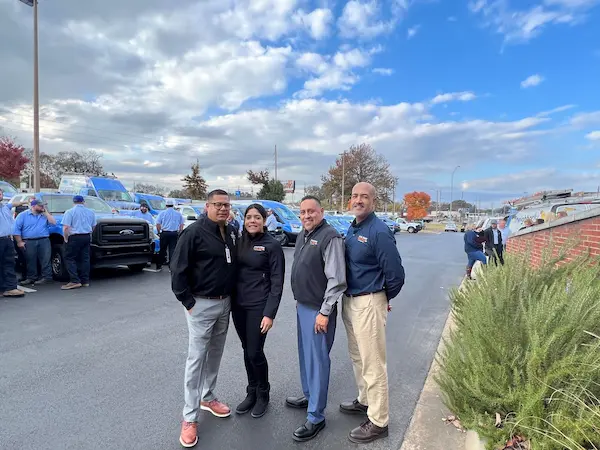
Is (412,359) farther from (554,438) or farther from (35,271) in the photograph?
(35,271)

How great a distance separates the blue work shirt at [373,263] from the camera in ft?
9.23

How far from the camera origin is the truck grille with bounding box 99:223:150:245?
846 centimetres

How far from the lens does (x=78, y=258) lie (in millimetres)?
7887

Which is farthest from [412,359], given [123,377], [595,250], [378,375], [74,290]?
[74,290]

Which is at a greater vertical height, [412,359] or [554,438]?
[554,438]

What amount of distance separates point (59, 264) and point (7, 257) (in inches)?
59.4

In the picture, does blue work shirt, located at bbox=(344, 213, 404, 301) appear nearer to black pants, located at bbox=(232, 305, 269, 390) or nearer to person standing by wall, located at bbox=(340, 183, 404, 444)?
person standing by wall, located at bbox=(340, 183, 404, 444)

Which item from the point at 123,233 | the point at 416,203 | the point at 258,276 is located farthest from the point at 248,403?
the point at 416,203

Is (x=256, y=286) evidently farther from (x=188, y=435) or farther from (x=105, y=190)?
(x=105, y=190)

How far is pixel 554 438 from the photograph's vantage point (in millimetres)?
1934

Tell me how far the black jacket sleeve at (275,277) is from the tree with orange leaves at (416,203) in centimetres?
7293

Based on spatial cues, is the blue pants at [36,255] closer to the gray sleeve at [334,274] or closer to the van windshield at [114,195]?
the gray sleeve at [334,274]

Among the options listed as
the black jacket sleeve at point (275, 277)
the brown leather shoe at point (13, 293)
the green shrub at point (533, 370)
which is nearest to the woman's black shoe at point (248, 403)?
the black jacket sleeve at point (275, 277)

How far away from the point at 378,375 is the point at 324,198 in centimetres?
6266
